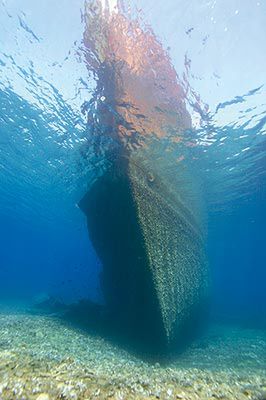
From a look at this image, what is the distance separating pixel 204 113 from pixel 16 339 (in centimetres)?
1395

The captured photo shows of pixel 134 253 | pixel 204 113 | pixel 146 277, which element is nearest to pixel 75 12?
pixel 204 113

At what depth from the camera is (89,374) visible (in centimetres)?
554

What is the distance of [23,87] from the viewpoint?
1499cm

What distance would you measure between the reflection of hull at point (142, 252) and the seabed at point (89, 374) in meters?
1.93

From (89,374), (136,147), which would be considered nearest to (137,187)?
(136,147)

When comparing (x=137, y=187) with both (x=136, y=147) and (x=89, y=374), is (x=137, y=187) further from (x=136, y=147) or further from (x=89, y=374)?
(x=89, y=374)

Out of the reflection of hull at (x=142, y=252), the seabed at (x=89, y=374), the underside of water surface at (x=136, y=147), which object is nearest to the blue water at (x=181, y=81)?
the underside of water surface at (x=136, y=147)

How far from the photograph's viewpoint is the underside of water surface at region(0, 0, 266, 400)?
6.74 m

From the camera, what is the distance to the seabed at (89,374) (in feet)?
15.4

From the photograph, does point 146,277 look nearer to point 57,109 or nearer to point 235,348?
point 235,348

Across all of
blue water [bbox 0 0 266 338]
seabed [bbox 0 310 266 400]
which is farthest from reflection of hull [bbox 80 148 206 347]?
blue water [bbox 0 0 266 338]

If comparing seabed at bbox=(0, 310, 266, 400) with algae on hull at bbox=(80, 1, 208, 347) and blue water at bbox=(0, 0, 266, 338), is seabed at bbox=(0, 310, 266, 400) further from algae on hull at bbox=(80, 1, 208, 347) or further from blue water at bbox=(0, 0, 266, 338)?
blue water at bbox=(0, 0, 266, 338)

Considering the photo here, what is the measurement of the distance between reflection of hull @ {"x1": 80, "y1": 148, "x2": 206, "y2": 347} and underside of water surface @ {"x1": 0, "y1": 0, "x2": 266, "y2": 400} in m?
0.09

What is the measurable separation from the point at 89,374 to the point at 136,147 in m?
12.8
